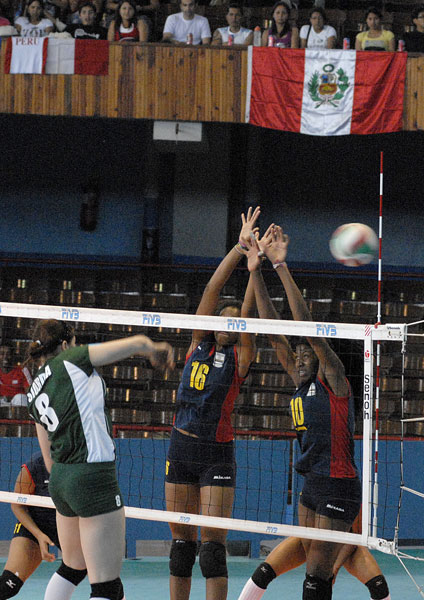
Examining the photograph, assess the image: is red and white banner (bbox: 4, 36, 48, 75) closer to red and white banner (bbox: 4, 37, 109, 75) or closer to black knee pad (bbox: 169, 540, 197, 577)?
red and white banner (bbox: 4, 37, 109, 75)

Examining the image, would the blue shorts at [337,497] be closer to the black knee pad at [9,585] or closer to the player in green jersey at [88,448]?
the player in green jersey at [88,448]

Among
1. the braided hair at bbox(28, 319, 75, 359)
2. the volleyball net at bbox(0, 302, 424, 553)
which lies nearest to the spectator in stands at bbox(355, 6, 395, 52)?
the volleyball net at bbox(0, 302, 424, 553)

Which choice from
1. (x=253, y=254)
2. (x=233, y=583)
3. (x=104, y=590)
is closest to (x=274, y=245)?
(x=253, y=254)

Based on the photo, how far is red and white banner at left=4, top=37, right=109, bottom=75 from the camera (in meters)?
12.2

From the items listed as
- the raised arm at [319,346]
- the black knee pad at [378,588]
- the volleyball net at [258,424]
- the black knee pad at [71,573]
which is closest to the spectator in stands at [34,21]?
the volleyball net at [258,424]

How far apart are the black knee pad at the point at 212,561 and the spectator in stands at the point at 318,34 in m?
9.15

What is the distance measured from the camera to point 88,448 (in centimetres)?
462

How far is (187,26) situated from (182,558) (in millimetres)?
9406

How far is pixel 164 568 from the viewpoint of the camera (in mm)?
8664

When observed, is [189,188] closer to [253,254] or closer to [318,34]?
[318,34]

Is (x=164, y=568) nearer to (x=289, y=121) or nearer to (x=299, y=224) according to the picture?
(x=289, y=121)

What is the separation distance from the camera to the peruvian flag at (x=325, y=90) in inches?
482

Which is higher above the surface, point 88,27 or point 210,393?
point 88,27

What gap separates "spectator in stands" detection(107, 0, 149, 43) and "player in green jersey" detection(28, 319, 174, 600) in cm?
912
